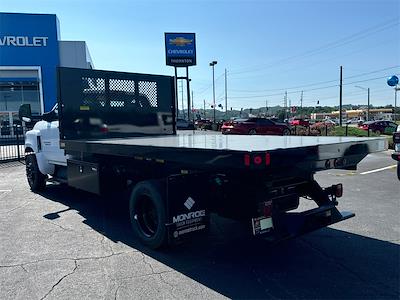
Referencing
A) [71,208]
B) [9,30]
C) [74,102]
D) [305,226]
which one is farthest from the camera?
[9,30]

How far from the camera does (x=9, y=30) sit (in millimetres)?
32000

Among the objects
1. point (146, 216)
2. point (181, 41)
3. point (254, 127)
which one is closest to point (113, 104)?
point (146, 216)

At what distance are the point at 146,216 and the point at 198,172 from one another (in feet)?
4.13

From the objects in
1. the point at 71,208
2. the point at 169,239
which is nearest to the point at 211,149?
the point at 169,239

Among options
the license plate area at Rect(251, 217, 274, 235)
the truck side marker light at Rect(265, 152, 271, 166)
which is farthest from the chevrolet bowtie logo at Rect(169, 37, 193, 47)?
the truck side marker light at Rect(265, 152, 271, 166)

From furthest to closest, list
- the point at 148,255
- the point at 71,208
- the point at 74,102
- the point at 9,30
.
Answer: the point at 9,30 < the point at 71,208 < the point at 74,102 < the point at 148,255

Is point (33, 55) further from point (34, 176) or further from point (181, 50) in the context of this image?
point (34, 176)

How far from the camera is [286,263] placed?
4309 mm

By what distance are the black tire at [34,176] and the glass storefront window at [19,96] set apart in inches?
1131

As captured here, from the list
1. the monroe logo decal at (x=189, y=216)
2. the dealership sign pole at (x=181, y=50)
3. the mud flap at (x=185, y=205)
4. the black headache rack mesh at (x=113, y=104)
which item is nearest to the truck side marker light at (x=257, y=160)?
the mud flap at (x=185, y=205)

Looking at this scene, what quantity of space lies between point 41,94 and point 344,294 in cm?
3396

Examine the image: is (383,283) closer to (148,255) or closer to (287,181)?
(287,181)

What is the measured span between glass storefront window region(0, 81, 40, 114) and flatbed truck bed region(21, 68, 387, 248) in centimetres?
3131

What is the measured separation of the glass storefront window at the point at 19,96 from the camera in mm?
35062
